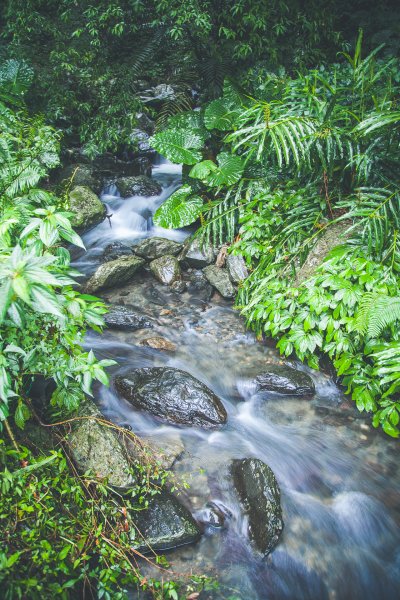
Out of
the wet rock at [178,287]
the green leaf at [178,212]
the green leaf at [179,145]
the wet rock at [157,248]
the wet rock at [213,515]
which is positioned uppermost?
the green leaf at [179,145]

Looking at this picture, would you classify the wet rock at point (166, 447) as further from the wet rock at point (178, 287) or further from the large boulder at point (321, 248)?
the wet rock at point (178, 287)

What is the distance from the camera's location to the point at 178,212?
472 centimetres

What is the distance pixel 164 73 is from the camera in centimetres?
715

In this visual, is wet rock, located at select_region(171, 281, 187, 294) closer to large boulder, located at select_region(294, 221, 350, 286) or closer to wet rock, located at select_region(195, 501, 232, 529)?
large boulder, located at select_region(294, 221, 350, 286)

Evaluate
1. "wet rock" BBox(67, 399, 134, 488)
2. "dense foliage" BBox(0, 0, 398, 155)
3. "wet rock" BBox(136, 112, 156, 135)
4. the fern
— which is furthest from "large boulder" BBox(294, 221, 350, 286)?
"wet rock" BBox(136, 112, 156, 135)

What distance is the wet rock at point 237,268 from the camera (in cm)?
441

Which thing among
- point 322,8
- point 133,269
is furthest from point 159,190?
point 322,8

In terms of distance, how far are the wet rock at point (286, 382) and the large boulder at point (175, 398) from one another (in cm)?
54

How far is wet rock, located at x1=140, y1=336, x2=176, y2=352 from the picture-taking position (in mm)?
3957

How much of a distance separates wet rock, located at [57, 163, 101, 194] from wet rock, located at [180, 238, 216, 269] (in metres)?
2.31

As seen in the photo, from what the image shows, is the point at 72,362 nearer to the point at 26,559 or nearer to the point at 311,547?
the point at 26,559

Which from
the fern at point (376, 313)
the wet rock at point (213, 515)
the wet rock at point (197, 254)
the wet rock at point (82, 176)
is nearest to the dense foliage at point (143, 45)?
the wet rock at point (82, 176)

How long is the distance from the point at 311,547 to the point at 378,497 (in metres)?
0.67

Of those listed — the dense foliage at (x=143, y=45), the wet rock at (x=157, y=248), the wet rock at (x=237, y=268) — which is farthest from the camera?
the dense foliage at (x=143, y=45)
